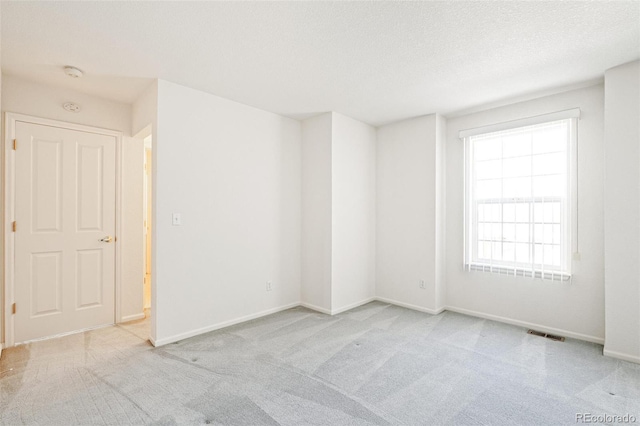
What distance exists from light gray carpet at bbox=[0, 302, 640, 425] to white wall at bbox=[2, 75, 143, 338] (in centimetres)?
55

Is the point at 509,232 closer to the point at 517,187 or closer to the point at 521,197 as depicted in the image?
the point at 521,197

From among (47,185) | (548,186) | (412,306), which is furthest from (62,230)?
(548,186)

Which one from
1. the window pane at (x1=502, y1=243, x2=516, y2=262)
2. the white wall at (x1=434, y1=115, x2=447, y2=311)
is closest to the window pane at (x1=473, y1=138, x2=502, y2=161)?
the white wall at (x1=434, y1=115, x2=447, y2=311)

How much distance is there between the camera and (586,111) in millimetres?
3234

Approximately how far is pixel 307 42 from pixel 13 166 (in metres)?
3.06

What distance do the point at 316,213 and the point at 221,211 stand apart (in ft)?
4.18

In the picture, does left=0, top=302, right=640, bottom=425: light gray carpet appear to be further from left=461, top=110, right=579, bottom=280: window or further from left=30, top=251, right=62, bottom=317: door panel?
left=461, top=110, right=579, bottom=280: window

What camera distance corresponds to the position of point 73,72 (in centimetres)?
286

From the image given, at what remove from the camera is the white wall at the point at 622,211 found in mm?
2676

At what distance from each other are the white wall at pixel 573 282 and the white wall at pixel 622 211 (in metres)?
0.40

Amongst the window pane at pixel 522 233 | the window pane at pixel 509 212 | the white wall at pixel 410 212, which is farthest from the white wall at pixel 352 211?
A: the window pane at pixel 522 233

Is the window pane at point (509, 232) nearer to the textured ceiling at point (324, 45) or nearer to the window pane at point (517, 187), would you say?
the window pane at point (517, 187)

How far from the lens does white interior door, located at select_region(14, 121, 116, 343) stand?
312 centimetres

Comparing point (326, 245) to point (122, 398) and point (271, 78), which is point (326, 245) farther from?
point (122, 398)
